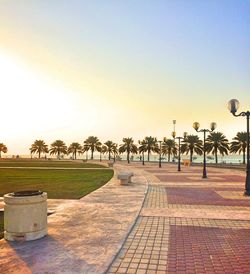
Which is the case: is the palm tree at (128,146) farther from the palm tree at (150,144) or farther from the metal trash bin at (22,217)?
the metal trash bin at (22,217)

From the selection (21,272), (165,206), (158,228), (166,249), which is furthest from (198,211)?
(21,272)

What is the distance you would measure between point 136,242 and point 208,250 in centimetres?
Result: 153

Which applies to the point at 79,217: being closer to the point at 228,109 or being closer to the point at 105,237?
the point at 105,237

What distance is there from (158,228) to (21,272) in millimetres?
4108

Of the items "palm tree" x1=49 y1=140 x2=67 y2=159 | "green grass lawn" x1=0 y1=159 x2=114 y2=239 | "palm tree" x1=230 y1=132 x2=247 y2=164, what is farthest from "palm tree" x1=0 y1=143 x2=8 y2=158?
"green grass lawn" x1=0 y1=159 x2=114 y2=239

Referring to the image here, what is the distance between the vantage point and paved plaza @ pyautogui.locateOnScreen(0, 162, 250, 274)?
17.6ft

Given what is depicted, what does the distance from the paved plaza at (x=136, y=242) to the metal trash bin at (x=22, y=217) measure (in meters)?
0.23

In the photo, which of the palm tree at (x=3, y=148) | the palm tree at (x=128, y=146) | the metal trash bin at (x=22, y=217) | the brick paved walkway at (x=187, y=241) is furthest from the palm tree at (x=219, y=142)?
the palm tree at (x=3, y=148)

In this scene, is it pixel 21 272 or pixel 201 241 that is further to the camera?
pixel 201 241

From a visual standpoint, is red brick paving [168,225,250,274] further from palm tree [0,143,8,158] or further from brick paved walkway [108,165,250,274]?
palm tree [0,143,8,158]

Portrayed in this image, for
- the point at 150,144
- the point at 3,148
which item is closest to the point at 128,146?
the point at 150,144

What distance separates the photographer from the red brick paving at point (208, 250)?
213 inches

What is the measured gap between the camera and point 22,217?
663 cm

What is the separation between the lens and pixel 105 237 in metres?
7.05
